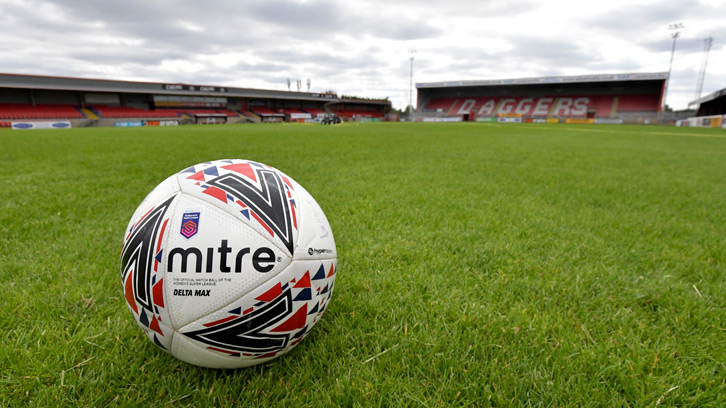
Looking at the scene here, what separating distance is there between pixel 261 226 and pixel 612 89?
63.9 meters

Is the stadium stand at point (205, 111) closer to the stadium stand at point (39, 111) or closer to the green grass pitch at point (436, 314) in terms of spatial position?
the stadium stand at point (39, 111)

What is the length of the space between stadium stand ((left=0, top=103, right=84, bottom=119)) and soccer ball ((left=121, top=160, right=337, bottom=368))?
1803 inches

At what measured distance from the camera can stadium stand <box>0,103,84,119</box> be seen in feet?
112

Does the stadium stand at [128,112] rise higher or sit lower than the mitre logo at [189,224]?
higher

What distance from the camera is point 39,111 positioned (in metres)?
36.1

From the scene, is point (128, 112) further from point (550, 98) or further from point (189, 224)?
point (550, 98)

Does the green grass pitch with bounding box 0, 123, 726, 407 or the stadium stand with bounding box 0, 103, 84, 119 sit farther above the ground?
the stadium stand with bounding box 0, 103, 84, 119

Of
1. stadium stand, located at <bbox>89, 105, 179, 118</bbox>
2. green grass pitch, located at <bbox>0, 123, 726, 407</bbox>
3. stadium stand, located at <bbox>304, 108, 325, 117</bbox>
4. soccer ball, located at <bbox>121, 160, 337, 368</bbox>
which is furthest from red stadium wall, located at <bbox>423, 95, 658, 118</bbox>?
soccer ball, located at <bbox>121, 160, 337, 368</bbox>

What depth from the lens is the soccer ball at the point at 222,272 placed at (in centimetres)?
130

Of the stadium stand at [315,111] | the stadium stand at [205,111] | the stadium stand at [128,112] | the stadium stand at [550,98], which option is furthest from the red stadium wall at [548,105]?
the stadium stand at [128,112]

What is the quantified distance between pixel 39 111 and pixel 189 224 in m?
48.6

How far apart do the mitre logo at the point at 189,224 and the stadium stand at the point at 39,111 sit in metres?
45.9

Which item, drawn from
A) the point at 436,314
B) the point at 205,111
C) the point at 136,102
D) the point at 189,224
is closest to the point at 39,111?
the point at 136,102

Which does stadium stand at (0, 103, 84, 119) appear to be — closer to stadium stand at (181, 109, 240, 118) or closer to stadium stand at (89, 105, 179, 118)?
stadium stand at (89, 105, 179, 118)
